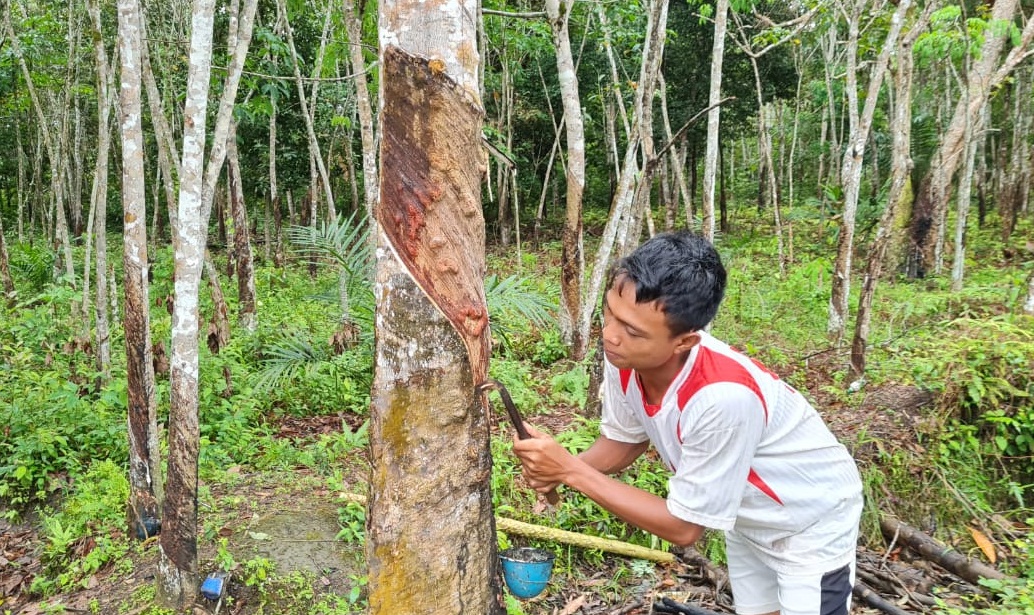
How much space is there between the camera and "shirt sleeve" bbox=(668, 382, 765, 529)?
1.61m

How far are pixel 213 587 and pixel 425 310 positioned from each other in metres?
2.39

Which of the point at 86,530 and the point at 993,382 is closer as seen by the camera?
the point at 86,530

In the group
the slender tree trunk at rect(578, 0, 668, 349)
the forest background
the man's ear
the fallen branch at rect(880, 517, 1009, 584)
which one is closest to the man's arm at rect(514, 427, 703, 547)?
the forest background

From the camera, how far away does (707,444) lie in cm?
162

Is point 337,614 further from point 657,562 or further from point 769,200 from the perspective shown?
point 769,200

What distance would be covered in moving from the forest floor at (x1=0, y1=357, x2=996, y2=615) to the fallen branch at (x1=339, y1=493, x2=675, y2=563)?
10 centimetres

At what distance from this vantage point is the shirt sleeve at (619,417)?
6.85 feet

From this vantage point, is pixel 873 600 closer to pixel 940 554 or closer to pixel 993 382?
pixel 940 554

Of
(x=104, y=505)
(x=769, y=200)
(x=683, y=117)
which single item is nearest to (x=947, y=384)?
(x=104, y=505)

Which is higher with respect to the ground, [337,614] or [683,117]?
[683,117]

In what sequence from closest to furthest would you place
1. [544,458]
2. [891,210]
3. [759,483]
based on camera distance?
[544,458], [759,483], [891,210]

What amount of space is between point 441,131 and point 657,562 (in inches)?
119

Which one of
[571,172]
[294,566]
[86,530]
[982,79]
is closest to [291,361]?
[86,530]

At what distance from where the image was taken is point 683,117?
45.2 ft
